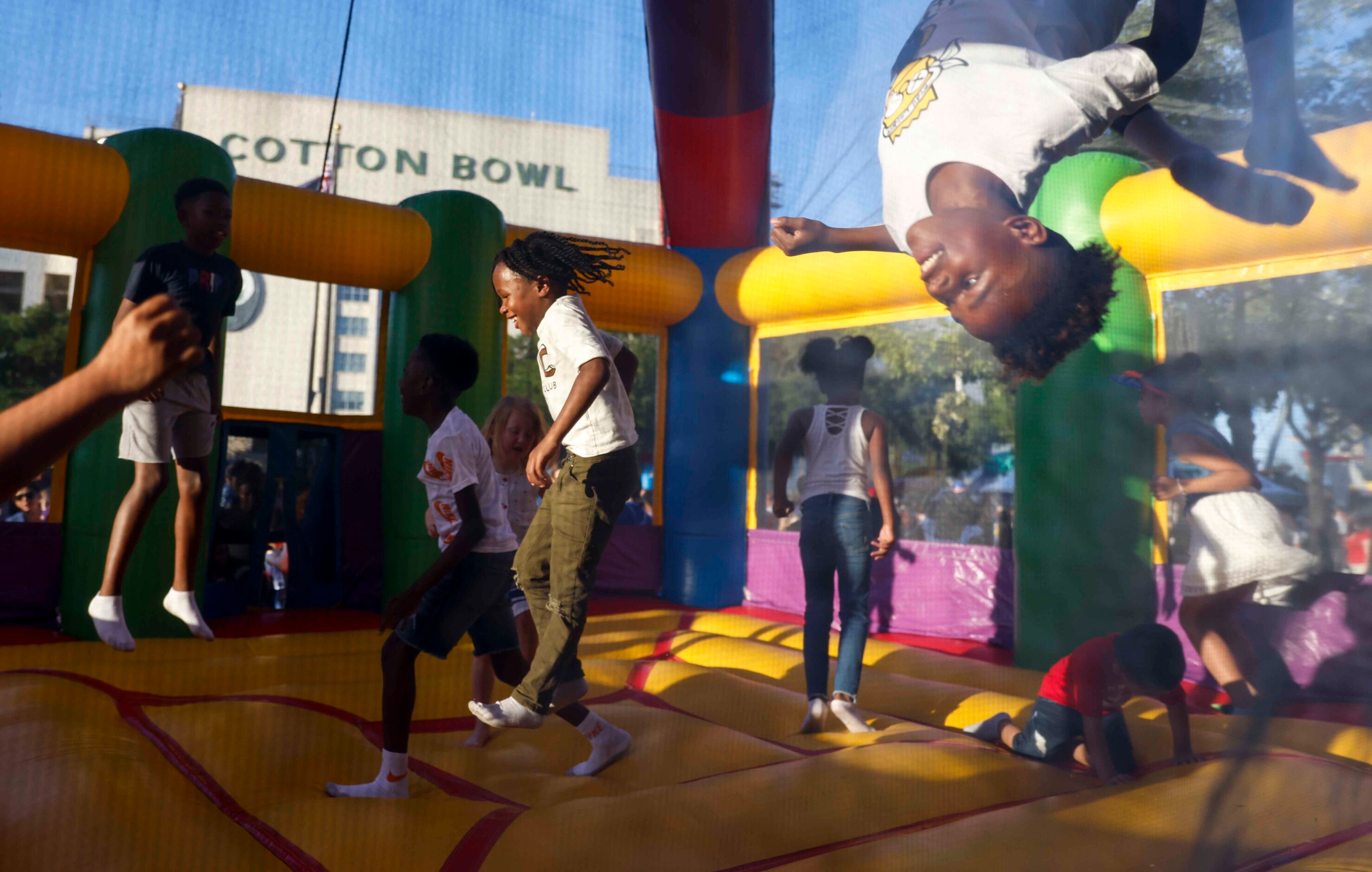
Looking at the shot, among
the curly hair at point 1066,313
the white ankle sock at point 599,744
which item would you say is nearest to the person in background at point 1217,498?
the curly hair at point 1066,313

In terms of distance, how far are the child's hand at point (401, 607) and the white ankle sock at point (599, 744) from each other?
0.45m

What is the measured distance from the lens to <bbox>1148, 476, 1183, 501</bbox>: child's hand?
59.2 inches

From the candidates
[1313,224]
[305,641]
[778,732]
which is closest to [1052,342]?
[1313,224]

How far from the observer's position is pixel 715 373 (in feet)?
13.3

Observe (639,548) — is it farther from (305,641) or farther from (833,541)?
(833,541)

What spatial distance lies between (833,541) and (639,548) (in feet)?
8.14

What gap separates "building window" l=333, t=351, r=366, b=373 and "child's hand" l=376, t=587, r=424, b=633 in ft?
9.12

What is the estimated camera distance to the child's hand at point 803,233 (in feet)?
5.50

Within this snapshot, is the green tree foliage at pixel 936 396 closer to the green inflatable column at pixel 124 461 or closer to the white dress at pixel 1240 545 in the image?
the white dress at pixel 1240 545

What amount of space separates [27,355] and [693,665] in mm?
1903

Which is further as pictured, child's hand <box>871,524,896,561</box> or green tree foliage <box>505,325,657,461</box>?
green tree foliage <box>505,325,657,461</box>

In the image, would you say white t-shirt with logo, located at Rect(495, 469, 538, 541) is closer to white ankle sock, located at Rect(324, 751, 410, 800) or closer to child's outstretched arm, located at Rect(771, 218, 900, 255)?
white ankle sock, located at Rect(324, 751, 410, 800)

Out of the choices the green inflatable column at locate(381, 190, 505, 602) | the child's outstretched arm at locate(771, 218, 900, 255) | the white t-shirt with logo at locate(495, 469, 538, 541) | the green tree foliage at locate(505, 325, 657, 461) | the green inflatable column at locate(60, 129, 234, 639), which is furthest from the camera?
the green tree foliage at locate(505, 325, 657, 461)

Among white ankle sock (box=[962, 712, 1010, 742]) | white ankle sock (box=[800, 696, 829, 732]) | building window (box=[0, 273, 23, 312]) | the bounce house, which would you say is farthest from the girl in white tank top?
building window (box=[0, 273, 23, 312])
